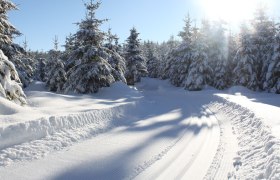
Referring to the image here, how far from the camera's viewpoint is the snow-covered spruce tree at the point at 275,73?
36.8 metres

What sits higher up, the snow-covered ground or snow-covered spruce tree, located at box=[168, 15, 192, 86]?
snow-covered spruce tree, located at box=[168, 15, 192, 86]

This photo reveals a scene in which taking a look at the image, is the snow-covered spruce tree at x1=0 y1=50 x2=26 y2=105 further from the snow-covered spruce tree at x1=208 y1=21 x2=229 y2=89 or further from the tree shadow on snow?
the snow-covered spruce tree at x1=208 y1=21 x2=229 y2=89

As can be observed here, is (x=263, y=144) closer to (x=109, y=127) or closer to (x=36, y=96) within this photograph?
(x=109, y=127)

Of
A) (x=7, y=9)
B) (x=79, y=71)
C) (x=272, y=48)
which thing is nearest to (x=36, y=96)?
(x=7, y=9)

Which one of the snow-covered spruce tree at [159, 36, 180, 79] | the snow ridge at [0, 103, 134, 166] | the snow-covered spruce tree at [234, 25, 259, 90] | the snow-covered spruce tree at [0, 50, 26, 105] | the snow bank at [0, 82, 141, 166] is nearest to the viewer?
the snow ridge at [0, 103, 134, 166]

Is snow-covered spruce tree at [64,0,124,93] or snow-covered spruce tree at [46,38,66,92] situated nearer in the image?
snow-covered spruce tree at [64,0,124,93]

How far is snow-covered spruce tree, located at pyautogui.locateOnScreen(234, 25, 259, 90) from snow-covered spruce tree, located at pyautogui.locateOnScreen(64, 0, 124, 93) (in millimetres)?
20558

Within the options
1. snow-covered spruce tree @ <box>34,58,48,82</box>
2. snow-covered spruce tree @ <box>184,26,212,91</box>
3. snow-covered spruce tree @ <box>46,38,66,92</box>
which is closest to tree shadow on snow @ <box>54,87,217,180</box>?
snow-covered spruce tree @ <box>184,26,212,91</box>

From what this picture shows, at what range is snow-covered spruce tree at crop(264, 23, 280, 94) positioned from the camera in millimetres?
36781

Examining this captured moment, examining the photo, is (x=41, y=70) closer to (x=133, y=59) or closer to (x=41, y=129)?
(x=133, y=59)

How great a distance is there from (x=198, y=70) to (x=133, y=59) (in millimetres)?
11786

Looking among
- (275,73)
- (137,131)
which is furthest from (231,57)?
(137,131)

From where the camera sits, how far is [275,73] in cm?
3784

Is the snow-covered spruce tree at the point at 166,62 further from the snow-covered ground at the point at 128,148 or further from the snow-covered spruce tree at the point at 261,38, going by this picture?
the snow-covered ground at the point at 128,148
